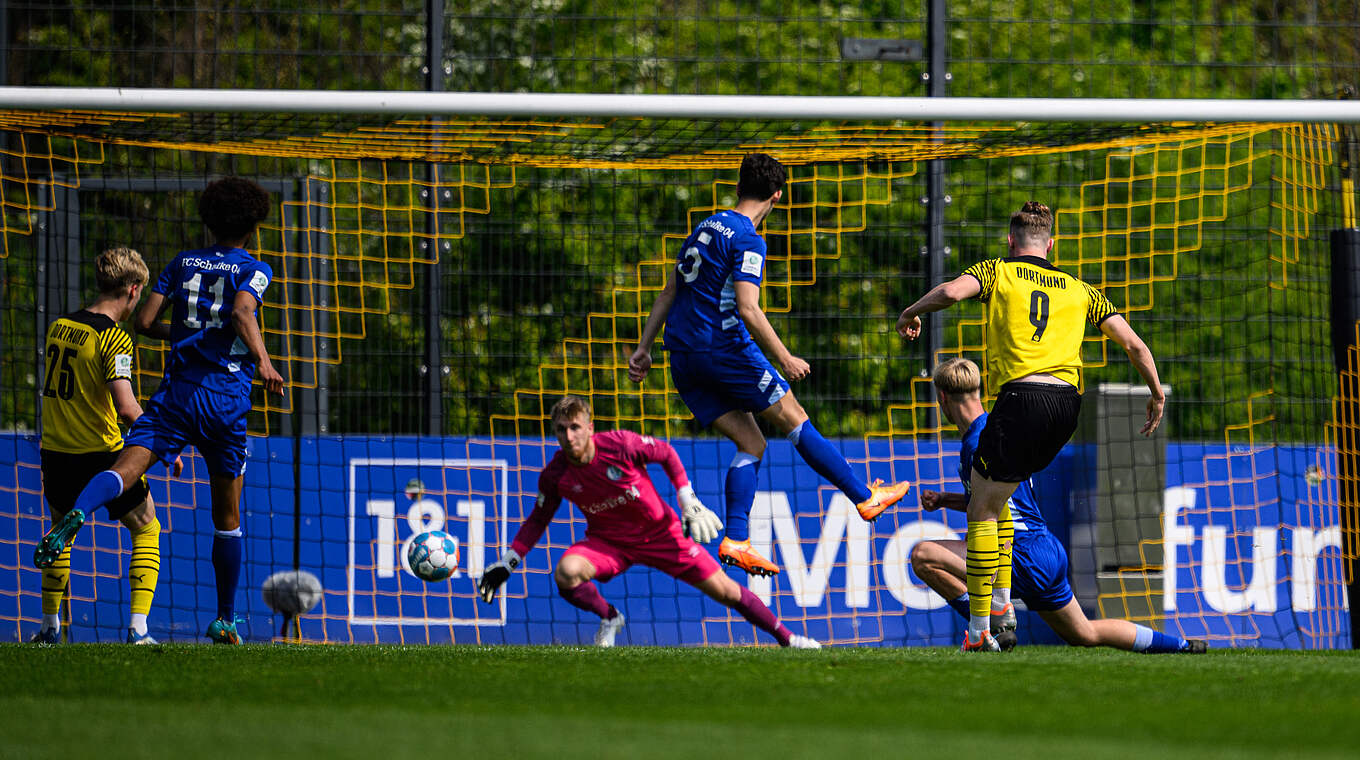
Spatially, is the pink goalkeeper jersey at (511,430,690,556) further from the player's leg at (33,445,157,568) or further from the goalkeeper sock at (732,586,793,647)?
the player's leg at (33,445,157,568)

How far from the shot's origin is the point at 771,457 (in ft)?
29.1

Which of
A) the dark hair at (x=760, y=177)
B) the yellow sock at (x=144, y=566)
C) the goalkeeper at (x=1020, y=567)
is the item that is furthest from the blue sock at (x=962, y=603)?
the yellow sock at (x=144, y=566)

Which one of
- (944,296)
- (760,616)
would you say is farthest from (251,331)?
(944,296)

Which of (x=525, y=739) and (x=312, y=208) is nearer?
(x=525, y=739)

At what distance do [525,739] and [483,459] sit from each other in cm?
530

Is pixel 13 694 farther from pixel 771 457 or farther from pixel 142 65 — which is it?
pixel 142 65

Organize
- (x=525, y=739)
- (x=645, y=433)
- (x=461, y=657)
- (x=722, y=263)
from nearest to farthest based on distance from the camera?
(x=525, y=739) → (x=461, y=657) → (x=722, y=263) → (x=645, y=433)

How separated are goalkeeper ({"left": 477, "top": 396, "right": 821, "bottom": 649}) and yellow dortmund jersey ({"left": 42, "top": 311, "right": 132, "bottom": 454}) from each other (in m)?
1.83

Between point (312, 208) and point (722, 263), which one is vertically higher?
point (312, 208)

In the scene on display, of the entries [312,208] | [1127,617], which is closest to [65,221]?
[312,208]

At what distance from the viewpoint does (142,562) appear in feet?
22.6

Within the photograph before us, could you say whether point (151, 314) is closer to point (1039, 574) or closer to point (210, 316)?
point (210, 316)

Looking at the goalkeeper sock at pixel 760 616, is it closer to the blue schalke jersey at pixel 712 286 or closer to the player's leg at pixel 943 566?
the player's leg at pixel 943 566

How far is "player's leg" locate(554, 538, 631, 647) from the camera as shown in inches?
285
